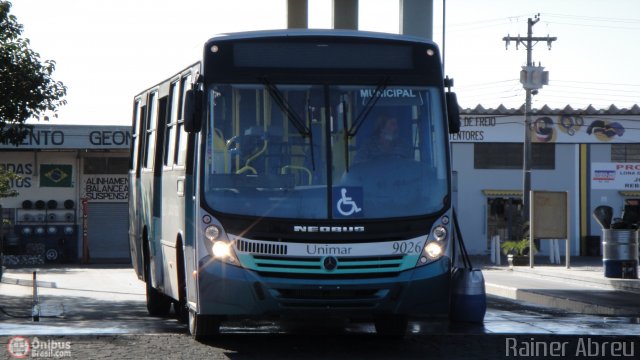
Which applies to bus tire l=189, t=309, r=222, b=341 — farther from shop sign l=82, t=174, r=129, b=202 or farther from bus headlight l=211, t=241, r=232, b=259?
shop sign l=82, t=174, r=129, b=202

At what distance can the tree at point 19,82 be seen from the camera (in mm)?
22359

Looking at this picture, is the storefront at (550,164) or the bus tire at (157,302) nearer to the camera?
the bus tire at (157,302)

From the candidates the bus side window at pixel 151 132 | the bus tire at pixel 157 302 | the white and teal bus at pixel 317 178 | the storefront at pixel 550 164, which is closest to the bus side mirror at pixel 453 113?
the white and teal bus at pixel 317 178

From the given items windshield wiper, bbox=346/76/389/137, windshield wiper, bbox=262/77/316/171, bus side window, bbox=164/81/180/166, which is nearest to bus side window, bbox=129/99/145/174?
bus side window, bbox=164/81/180/166

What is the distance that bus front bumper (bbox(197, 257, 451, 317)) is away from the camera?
35.1 feet

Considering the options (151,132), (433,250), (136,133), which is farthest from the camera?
(136,133)

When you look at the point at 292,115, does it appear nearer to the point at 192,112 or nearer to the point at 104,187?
the point at 192,112

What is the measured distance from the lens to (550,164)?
57.9 metres

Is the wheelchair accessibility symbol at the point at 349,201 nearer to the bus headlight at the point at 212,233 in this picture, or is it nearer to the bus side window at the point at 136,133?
the bus headlight at the point at 212,233

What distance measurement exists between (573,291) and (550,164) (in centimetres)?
3362

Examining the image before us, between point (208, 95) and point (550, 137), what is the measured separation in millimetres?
48187

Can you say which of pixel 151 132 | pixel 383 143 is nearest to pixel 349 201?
pixel 383 143

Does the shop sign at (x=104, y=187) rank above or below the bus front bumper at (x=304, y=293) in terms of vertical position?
above

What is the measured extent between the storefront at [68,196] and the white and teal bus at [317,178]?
126ft
